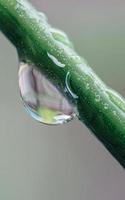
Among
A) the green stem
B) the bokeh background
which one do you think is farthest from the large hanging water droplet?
the bokeh background

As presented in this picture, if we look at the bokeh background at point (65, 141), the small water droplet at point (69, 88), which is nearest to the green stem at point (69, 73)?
the small water droplet at point (69, 88)

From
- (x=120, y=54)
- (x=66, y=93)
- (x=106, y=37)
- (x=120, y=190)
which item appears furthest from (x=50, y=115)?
(x=106, y=37)

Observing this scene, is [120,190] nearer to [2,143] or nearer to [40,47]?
[2,143]

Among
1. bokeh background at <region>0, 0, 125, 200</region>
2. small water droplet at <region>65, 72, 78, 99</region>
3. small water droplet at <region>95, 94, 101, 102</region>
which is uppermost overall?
bokeh background at <region>0, 0, 125, 200</region>

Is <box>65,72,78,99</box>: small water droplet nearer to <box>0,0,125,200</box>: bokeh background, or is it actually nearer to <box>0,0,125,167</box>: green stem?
<box>0,0,125,167</box>: green stem

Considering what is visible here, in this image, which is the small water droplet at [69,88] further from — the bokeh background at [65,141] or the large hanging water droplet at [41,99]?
the bokeh background at [65,141]

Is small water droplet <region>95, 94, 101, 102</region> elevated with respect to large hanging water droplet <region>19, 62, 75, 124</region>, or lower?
lower
